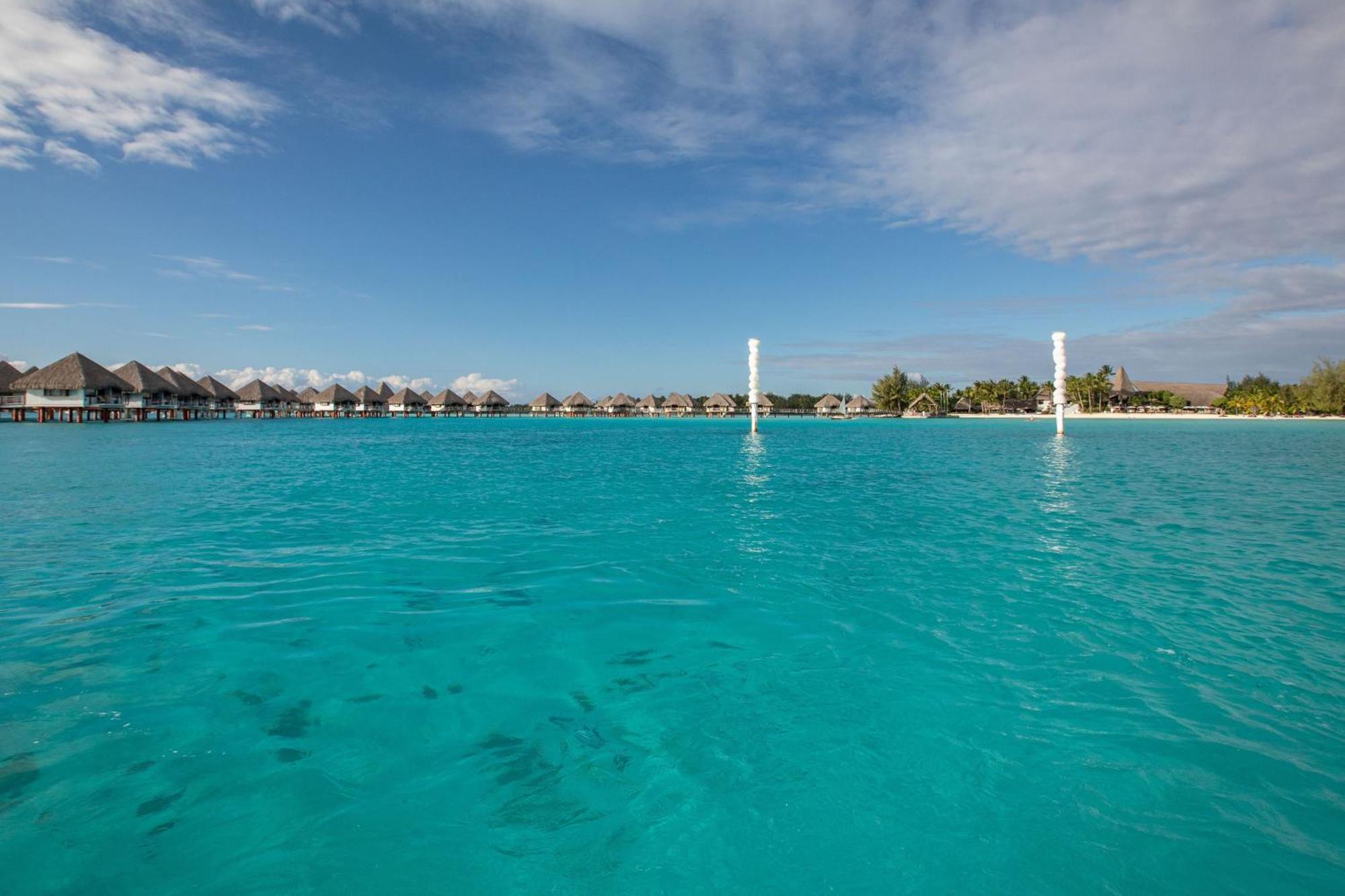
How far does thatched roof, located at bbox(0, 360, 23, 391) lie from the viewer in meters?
57.5

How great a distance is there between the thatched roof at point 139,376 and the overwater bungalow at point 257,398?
18.3 m

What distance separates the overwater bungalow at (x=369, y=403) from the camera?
102 m

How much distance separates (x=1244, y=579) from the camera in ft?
26.1

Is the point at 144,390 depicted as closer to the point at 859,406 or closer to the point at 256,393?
the point at 256,393

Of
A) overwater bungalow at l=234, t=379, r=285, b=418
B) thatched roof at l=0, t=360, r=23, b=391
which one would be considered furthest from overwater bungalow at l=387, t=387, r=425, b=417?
thatched roof at l=0, t=360, r=23, b=391

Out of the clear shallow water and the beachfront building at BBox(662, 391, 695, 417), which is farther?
the beachfront building at BBox(662, 391, 695, 417)

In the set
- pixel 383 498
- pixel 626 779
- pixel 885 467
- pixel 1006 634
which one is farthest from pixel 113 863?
pixel 885 467

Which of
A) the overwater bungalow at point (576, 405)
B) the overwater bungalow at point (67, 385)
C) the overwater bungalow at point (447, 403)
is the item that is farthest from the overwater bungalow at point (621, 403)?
the overwater bungalow at point (67, 385)

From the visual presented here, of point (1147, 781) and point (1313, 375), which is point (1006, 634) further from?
point (1313, 375)

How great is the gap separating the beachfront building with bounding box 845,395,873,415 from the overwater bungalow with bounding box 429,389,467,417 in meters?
77.7

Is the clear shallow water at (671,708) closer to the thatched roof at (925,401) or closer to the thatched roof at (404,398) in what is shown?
the thatched roof at (404,398)

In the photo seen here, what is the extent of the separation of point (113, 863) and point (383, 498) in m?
13.4

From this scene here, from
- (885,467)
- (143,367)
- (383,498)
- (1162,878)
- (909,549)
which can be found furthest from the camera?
(143,367)

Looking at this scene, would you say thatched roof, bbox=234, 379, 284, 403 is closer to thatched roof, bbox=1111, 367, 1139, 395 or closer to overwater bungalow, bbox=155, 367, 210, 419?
overwater bungalow, bbox=155, 367, 210, 419
